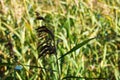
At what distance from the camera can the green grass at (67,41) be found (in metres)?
1.98

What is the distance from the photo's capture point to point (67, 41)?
215 centimetres

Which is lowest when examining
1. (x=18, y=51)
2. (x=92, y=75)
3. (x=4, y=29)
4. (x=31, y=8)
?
(x=92, y=75)

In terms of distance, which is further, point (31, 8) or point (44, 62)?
point (31, 8)

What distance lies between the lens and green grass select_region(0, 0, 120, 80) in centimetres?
198

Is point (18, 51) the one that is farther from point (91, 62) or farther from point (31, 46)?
point (91, 62)

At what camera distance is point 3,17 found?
8.00 feet

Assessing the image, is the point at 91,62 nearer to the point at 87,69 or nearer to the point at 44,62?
the point at 87,69

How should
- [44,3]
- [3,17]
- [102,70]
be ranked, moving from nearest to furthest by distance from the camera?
[102,70], [3,17], [44,3]

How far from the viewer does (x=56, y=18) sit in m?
2.44

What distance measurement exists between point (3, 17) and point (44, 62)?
22.8 inches

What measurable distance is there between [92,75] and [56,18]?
54 cm

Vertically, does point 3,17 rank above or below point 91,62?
above

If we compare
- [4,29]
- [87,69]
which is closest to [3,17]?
[4,29]

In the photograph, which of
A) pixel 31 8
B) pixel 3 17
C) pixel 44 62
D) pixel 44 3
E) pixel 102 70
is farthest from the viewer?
pixel 44 3
